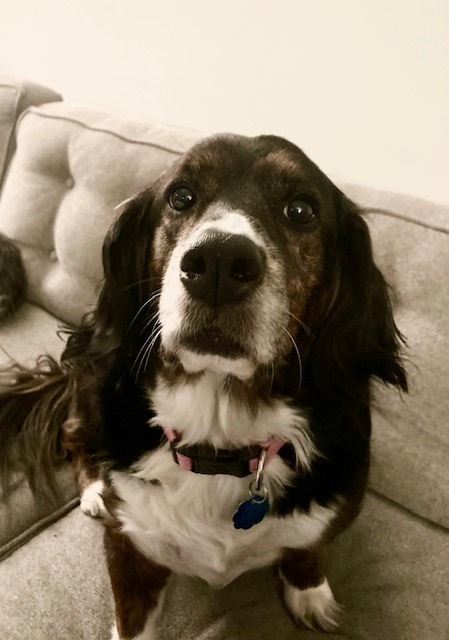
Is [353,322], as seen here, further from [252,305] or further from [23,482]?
[23,482]

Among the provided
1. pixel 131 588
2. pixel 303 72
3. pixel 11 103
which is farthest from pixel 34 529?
pixel 11 103

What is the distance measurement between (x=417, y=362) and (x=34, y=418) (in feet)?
3.24

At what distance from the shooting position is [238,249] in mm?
770

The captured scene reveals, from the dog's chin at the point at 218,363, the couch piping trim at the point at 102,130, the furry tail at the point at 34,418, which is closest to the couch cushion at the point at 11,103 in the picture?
the couch piping trim at the point at 102,130

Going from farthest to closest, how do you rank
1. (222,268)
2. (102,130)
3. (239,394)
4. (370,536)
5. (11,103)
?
1. (11,103)
2. (102,130)
3. (370,536)
4. (239,394)
5. (222,268)

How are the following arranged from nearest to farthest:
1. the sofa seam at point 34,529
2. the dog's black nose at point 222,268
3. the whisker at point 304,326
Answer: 1. the dog's black nose at point 222,268
2. the whisker at point 304,326
3. the sofa seam at point 34,529

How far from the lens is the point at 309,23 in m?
1.55

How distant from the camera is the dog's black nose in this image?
76cm

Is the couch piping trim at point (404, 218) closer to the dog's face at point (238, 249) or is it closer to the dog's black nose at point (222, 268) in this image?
the dog's face at point (238, 249)

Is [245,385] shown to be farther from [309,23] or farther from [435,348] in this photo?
[309,23]

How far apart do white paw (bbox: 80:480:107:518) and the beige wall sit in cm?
105

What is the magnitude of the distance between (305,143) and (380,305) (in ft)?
2.73

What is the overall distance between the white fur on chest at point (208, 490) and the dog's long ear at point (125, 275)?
15 cm

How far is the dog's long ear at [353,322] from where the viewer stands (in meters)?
1.02
